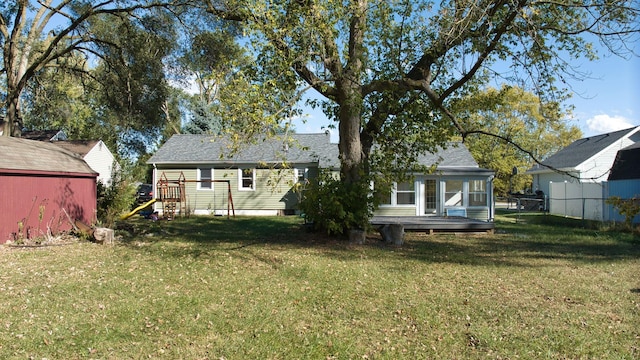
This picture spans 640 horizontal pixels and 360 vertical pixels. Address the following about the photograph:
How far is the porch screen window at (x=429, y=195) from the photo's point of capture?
65.0 ft

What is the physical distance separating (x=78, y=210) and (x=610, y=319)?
1372cm

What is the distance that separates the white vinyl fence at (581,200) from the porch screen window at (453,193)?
5.01 metres

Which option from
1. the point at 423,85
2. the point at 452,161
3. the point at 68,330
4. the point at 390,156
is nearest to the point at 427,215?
the point at 452,161

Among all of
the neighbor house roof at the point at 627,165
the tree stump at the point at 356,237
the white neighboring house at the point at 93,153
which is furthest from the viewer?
the white neighboring house at the point at 93,153

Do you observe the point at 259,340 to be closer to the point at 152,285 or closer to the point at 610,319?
the point at 152,285

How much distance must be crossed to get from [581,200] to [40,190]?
23.1 metres

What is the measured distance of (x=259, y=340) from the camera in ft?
15.8

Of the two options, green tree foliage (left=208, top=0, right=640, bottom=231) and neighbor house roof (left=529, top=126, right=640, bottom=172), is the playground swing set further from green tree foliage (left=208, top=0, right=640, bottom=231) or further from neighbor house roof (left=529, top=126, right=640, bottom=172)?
neighbor house roof (left=529, top=126, right=640, bottom=172)

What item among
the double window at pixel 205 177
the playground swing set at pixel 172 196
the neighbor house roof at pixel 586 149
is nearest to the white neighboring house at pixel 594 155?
the neighbor house roof at pixel 586 149

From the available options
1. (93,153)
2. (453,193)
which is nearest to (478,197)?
(453,193)

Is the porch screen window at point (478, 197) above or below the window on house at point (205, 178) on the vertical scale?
below

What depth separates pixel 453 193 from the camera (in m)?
20.1

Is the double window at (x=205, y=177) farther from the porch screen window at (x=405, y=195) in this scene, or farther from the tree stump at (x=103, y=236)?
the tree stump at (x=103, y=236)

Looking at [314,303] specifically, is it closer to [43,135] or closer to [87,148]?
[87,148]
